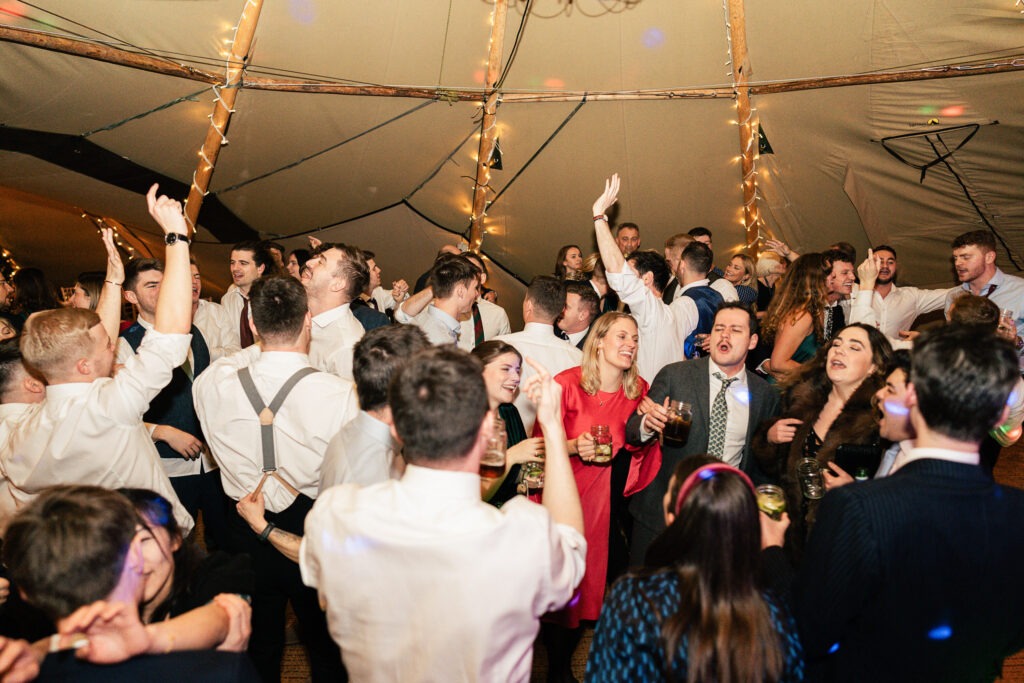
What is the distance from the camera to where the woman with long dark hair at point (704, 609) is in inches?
56.4

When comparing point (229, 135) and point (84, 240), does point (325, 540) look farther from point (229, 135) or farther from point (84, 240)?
point (84, 240)

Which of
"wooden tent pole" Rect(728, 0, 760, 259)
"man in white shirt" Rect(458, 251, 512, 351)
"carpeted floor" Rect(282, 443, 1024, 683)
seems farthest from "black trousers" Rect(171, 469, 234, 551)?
"wooden tent pole" Rect(728, 0, 760, 259)

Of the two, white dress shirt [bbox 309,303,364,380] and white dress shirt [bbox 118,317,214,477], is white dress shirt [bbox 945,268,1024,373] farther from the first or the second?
white dress shirt [bbox 118,317,214,477]

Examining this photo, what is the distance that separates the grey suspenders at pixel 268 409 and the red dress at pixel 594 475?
120 cm

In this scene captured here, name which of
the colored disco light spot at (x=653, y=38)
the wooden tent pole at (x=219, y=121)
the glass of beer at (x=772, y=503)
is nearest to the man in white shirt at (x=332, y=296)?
the glass of beer at (x=772, y=503)

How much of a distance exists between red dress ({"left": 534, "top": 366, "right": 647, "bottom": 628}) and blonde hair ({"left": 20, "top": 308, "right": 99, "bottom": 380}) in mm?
1809

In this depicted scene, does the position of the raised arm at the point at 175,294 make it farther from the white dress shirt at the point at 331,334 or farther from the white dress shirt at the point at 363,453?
the white dress shirt at the point at 331,334

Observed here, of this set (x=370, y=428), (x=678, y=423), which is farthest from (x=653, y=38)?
(x=370, y=428)

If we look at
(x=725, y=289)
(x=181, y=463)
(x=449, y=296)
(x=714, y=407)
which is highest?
(x=725, y=289)

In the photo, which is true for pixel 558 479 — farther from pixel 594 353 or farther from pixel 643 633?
pixel 594 353

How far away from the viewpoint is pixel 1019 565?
5.24ft

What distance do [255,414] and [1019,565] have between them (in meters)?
2.09

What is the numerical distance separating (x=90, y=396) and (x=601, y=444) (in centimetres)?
165

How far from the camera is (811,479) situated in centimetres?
237
